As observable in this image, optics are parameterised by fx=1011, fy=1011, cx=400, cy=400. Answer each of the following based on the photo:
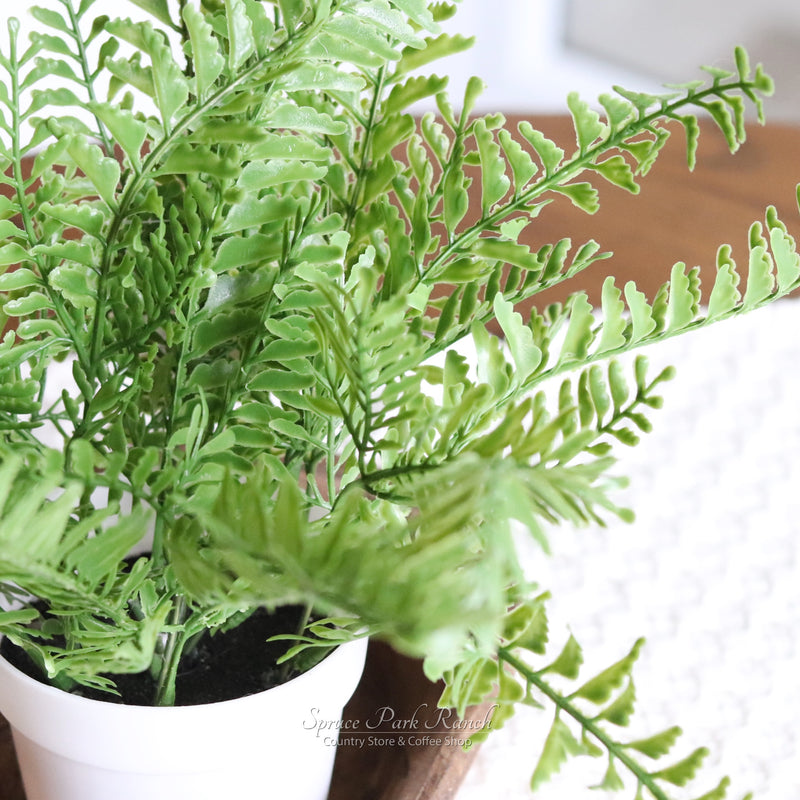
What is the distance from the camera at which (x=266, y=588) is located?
187 millimetres

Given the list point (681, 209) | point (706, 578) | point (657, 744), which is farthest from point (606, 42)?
point (657, 744)

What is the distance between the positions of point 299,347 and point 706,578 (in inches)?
13.9

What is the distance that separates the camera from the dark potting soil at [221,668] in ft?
1.09

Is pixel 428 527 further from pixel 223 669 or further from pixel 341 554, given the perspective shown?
pixel 223 669

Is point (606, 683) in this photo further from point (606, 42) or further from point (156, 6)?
point (606, 42)

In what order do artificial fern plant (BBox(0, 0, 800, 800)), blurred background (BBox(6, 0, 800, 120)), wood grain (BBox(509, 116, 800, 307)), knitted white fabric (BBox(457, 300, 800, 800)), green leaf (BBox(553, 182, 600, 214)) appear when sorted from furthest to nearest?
blurred background (BBox(6, 0, 800, 120))
wood grain (BBox(509, 116, 800, 307))
knitted white fabric (BBox(457, 300, 800, 800))
green leaf (BBox(553, 182, 600, 214))
artificial fern plant (BBox(0, 0, 800, 800))

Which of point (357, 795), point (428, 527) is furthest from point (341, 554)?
point (357, 795)

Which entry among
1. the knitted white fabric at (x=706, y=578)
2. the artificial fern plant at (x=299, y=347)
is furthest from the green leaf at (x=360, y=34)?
the knitted white fabric at (x=706, y=578)

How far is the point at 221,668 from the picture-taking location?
0.35m

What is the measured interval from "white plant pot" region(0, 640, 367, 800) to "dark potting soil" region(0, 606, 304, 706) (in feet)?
0.07

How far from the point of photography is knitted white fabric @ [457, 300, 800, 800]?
46cm

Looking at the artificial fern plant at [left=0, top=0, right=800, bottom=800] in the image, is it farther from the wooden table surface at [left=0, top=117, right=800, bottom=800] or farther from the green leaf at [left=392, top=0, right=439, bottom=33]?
the wooden table surface at [left=0, top=117, right=800, bottom=800]

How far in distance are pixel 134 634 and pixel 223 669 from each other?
10 centimetres

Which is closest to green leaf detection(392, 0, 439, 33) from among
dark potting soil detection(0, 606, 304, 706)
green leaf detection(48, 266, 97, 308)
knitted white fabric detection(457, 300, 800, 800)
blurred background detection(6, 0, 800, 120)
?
green leaf detection(48, 266, 97, 308)
